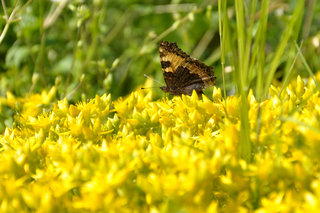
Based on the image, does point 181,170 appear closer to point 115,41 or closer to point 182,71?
point 182,71

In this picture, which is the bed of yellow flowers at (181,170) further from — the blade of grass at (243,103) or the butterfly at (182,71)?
the butterfly at (182,71)

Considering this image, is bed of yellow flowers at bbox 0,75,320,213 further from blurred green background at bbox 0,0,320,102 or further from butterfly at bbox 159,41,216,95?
blurred green background at bbox 0,0,320,102

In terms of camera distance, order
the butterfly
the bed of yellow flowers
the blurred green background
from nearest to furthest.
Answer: the bed of yellow flowers, the butterfly, the blurred green background

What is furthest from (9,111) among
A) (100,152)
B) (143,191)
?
(143,191)

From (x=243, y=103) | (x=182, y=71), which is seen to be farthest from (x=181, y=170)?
(x=182, y=71)

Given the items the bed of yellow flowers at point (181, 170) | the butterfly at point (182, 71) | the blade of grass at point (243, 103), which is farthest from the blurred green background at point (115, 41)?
the blade of grass at point (243, 103)

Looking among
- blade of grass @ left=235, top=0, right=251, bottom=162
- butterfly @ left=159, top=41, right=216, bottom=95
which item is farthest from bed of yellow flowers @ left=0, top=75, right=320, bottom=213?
butterfly @ left=159, top=41, right=216, bottom=95

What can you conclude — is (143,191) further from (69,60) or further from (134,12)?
(134,12)
